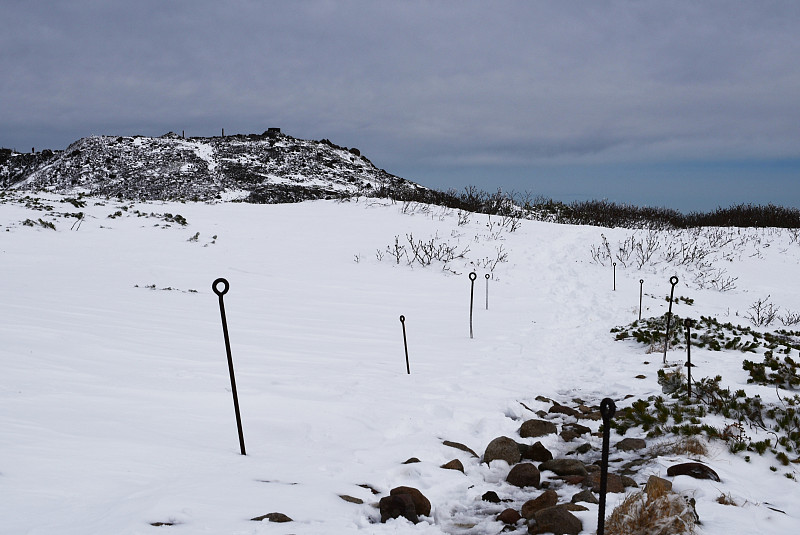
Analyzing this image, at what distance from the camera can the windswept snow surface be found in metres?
2.90

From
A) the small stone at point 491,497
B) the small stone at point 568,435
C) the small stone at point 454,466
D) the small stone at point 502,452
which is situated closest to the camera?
the small stone at point 491,497

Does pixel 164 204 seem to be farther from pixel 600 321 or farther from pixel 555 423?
pixel 555 423

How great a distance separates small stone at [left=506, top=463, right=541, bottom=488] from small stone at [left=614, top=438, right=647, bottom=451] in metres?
1.19

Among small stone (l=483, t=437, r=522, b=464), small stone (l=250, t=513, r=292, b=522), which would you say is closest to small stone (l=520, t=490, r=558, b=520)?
small stone (l=483, t=437, r=522, b=464)

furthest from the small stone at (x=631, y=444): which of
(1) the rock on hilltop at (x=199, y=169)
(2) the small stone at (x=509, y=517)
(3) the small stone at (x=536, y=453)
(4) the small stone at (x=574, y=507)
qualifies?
(1) the rock on hilltop at (x=199, y=169)

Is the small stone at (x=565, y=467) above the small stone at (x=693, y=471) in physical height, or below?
below

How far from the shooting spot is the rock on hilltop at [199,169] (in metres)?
40.5

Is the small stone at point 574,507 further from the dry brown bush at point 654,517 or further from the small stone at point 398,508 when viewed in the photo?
the small stone at point 398,508

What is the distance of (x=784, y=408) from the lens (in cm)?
493

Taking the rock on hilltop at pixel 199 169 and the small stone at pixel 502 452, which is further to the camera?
the rock on hilltop at pixel 199 169

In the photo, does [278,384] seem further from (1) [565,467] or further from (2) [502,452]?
(1) [565,467]

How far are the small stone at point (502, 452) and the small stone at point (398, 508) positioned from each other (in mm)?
1240

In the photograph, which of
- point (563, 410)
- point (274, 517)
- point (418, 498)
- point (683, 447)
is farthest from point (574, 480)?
point (274, 517)

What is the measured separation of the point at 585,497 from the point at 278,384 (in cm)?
316
